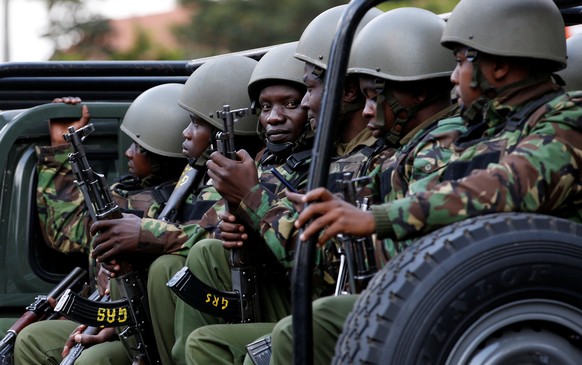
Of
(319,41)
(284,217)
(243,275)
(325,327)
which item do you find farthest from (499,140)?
(319,41)

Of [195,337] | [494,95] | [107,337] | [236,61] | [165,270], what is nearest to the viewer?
[494,95]

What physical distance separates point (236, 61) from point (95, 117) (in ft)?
3.15

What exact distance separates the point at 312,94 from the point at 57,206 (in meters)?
1.87

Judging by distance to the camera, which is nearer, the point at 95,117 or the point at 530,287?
the point at 530,287

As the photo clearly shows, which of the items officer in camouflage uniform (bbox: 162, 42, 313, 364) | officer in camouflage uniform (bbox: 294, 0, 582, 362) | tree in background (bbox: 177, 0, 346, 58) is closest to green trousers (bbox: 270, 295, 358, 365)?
officer in camouflage uniform (bbox: 294, 0, 582, 362)

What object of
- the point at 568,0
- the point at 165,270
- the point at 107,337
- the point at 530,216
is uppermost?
the point at 568,0

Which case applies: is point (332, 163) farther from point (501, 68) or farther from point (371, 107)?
point (501, 68)

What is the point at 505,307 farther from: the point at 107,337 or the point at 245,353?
the point at 107,337

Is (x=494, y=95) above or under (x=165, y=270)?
above

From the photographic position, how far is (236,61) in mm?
6227

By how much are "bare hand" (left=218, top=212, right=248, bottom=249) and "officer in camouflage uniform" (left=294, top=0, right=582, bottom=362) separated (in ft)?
3.31

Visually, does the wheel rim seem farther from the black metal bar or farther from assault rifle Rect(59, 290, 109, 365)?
assault rifle Rect(59, 290, 109, 365)

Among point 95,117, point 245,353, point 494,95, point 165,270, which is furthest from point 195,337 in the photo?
point 95,117

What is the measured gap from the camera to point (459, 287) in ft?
10.2
